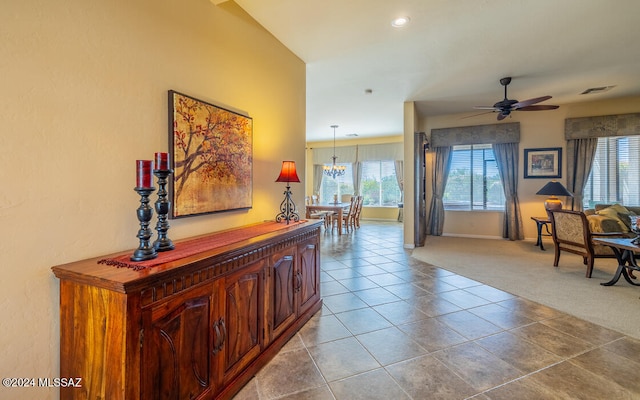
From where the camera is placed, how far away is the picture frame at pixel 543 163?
6.07m

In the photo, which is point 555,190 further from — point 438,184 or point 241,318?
point 241,318

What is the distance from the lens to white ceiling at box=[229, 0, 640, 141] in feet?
8.48

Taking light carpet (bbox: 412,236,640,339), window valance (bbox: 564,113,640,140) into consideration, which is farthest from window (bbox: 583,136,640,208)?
light carpet (bbox: 412,236,640,339)

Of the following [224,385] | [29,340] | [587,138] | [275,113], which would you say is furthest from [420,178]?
[29,340]

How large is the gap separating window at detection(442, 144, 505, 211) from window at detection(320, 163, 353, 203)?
376 centimetres

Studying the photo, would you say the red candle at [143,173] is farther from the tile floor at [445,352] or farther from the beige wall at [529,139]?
the beige wall at [529,139]

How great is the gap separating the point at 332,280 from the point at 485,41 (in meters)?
3.48

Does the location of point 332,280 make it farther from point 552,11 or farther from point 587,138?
point 587,138

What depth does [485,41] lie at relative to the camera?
3199 millimetres

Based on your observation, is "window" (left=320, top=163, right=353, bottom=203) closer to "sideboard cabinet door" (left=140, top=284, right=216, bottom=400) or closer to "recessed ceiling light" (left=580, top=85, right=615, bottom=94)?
"recessed ceiling light" (left=580, top=85, right=615, bottom=94)

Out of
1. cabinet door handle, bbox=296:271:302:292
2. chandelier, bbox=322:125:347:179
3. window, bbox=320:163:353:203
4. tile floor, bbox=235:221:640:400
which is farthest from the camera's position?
window, bbox=320:163:353:203

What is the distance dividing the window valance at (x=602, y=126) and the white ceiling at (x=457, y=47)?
17.2 inches

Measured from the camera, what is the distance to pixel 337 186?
1038cm

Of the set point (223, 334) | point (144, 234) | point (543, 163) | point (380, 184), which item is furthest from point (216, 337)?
point (380, 184)
